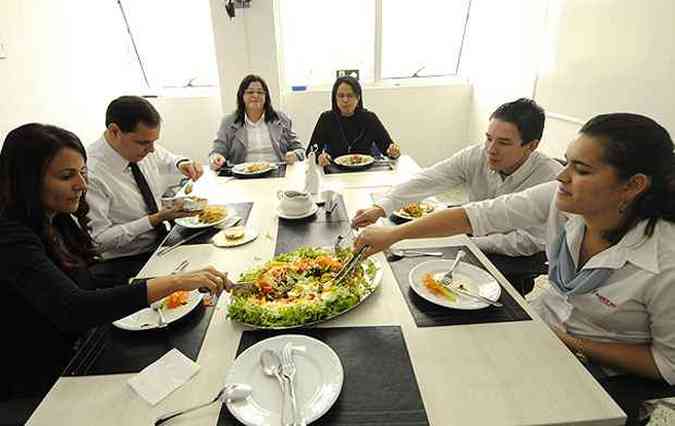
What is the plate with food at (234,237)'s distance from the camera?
153 centimetres

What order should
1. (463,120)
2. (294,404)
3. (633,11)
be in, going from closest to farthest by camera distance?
(294,404), (633,11), (463,120)

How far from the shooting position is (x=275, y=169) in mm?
2488

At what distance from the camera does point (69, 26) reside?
10.8ft

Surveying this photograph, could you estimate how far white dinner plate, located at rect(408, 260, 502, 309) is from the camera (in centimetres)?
112

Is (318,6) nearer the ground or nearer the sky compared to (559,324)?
nearer the sky

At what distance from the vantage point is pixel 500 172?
1.79 meters

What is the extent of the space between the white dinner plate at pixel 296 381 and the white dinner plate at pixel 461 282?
366 millimetres

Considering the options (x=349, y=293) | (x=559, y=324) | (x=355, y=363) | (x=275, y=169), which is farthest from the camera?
(x=275, y=169)

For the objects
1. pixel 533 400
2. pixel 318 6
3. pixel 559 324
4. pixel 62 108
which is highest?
pixel 318 6

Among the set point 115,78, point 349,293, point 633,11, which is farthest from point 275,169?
point 115,78

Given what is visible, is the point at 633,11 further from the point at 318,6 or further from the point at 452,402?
the point at 318,6

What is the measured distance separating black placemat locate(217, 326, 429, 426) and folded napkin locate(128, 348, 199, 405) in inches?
5.2

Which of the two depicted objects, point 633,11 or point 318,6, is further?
point 318,6

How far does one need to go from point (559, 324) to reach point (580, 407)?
0.47m
